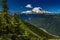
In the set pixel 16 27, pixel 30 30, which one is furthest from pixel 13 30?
pixel 30 30

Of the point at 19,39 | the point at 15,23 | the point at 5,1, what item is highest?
the point at 5,1

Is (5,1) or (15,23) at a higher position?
(5,1)

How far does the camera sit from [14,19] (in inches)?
78.5

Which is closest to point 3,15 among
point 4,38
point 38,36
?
point 4,38

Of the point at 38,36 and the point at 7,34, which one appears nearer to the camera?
the point at 7,34

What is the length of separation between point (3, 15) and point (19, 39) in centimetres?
23

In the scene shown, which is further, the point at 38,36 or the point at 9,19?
the point at 38,36

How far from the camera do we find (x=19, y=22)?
78.7 inches

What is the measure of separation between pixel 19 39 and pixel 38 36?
0.20 m

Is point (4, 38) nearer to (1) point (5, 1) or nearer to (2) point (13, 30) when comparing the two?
(2) point (13, 30)

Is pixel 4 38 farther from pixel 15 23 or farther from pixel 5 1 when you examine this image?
pixel 5 1

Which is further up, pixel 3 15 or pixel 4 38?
pixel 3 15

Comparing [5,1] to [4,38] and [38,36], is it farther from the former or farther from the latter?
[38,36]

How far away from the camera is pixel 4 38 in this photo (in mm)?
1986
